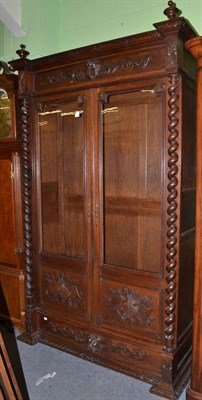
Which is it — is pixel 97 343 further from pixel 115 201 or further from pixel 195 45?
pixel 195 45

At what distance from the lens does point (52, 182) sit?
2.72 metres

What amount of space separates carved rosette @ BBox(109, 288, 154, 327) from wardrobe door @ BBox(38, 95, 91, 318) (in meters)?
0.30

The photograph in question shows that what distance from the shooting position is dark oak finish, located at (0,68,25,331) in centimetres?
275

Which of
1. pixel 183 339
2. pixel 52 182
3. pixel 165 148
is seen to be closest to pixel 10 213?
pixel 52 182

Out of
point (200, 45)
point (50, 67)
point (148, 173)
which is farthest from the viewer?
point (148, 173)

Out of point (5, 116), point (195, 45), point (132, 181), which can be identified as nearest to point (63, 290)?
point (132, 181)

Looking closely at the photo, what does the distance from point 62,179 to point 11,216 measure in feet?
1.87

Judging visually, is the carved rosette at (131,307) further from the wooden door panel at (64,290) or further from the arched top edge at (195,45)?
the arched top edge at (195,45)

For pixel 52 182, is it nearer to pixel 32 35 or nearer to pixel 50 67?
pixel 50 67

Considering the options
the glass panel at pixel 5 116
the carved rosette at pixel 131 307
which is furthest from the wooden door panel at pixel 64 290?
the glass panel at pixel 5 116

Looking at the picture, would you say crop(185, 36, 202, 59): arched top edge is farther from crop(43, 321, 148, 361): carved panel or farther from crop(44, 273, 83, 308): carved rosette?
crop(43, 321, 148, 361): carved panel

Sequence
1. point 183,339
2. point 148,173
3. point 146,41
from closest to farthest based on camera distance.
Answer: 1. point 146,41
2. point 183,339
3. point 148,173

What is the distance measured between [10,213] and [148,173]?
1.24 metres

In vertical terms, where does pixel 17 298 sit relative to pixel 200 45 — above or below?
below
